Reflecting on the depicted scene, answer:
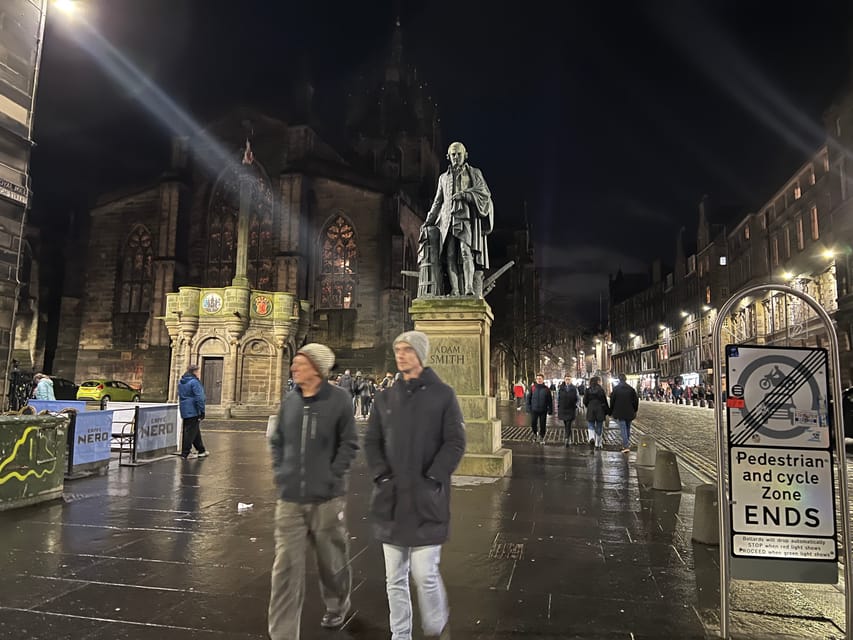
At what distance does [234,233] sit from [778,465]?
1479 inches

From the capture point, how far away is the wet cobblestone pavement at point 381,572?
11.4 feet

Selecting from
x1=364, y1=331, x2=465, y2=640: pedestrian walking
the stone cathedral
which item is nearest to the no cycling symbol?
x1=364, y1=331, x2=465, y2=640: pedestrian walking

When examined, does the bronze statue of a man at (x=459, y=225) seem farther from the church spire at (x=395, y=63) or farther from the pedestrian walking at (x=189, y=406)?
the church spire at (x=395, y=63)

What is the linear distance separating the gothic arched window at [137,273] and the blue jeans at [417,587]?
3795 centimetres

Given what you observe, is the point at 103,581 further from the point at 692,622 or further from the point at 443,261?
the point at 443,261

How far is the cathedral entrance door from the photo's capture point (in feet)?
90.7

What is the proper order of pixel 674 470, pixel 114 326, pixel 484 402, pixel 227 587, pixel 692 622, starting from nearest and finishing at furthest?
1. pixel 692 622
2. pixel 227 587
3. pixel 674 470
4. pixel 484 402
5. pixel 114 326

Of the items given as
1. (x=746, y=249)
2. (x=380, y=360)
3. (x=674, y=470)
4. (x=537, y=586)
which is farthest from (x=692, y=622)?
(x=746, y=249)

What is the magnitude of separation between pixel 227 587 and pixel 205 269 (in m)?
36.1

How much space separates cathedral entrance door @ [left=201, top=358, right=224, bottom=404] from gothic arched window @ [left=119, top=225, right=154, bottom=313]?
37.4 feet

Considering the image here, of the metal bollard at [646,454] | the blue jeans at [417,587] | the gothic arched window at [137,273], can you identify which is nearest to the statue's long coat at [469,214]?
the metal bollard at [646,454]

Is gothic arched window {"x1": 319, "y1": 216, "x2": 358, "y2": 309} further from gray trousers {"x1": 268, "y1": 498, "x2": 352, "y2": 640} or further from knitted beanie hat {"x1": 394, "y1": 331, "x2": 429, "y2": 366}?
knitted beanie hat {"x1": 394, "y1": 331, "x2": 429, "y2": 366}

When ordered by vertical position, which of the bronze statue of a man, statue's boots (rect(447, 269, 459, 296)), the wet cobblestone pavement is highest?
the bronze statue of a man

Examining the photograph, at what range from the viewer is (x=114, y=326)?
3669 cm
